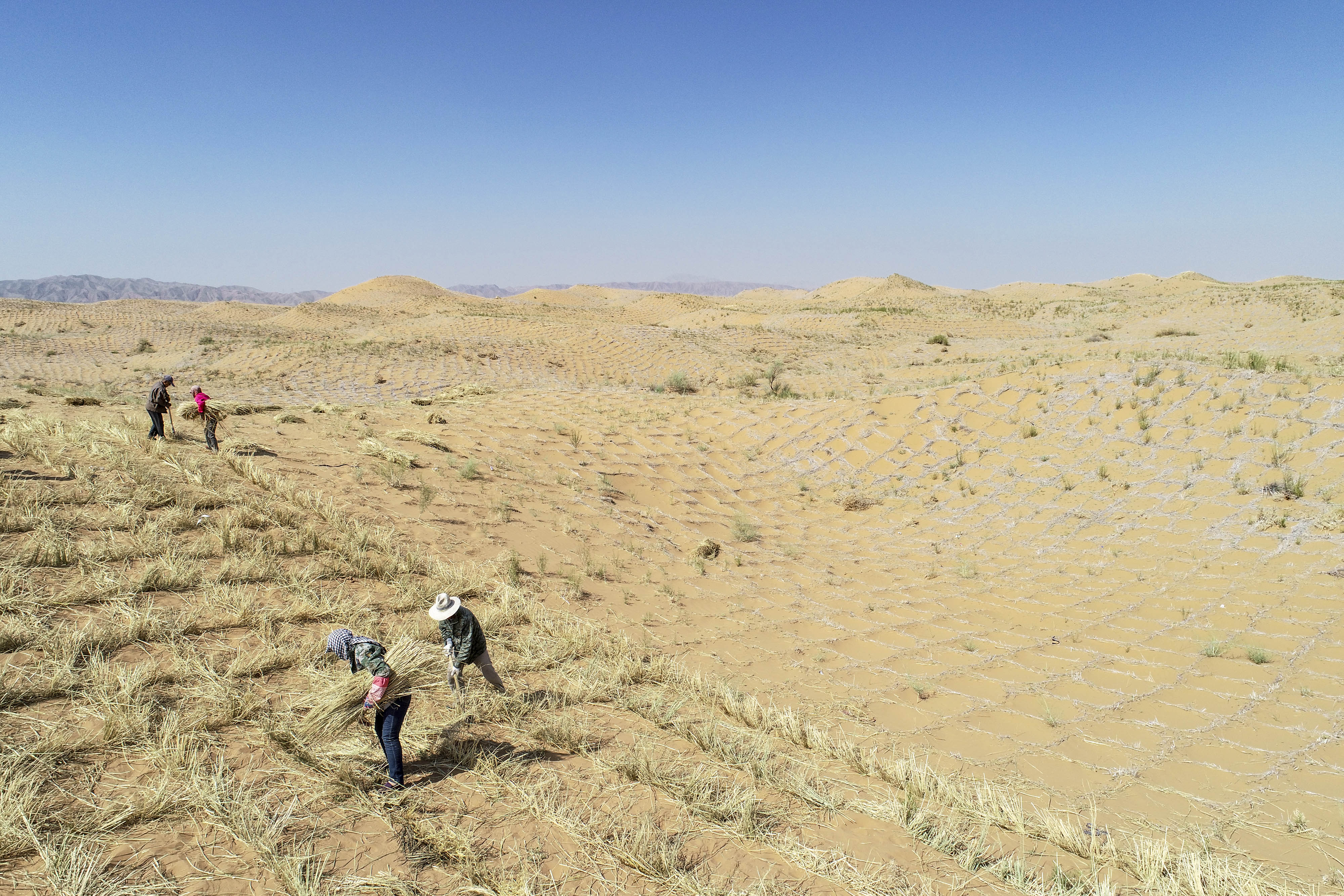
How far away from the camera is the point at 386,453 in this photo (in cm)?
791

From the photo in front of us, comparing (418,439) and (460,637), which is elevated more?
(418,439)

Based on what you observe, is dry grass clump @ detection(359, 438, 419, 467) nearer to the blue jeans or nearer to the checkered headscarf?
the checkered headscarf

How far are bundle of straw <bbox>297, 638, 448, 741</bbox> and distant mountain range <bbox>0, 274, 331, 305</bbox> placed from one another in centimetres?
9657

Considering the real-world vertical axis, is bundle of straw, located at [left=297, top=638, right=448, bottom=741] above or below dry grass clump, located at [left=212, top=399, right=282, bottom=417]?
below

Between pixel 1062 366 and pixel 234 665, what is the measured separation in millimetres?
11982

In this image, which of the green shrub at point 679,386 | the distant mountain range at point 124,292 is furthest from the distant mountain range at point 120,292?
the green shrub at point 679,386

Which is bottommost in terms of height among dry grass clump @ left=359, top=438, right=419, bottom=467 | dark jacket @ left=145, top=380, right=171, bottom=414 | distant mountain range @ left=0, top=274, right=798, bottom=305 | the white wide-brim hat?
the white wide-brim hat

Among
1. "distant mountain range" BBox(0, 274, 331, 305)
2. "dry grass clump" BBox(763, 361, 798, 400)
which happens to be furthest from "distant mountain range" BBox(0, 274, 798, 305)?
"dry grass clump" BBox(763, 361, 798, 400)

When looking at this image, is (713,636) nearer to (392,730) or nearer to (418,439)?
(392,730)

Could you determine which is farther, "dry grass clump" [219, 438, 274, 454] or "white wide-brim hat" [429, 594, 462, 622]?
"dry grass clump" [219, 438, 274, 454]

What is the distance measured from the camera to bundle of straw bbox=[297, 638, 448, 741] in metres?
3.12

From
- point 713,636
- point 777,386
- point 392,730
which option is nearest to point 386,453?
point 713,636

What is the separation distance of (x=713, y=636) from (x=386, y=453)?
16.5 feet

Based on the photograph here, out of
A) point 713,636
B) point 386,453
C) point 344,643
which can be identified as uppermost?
point 386,453
